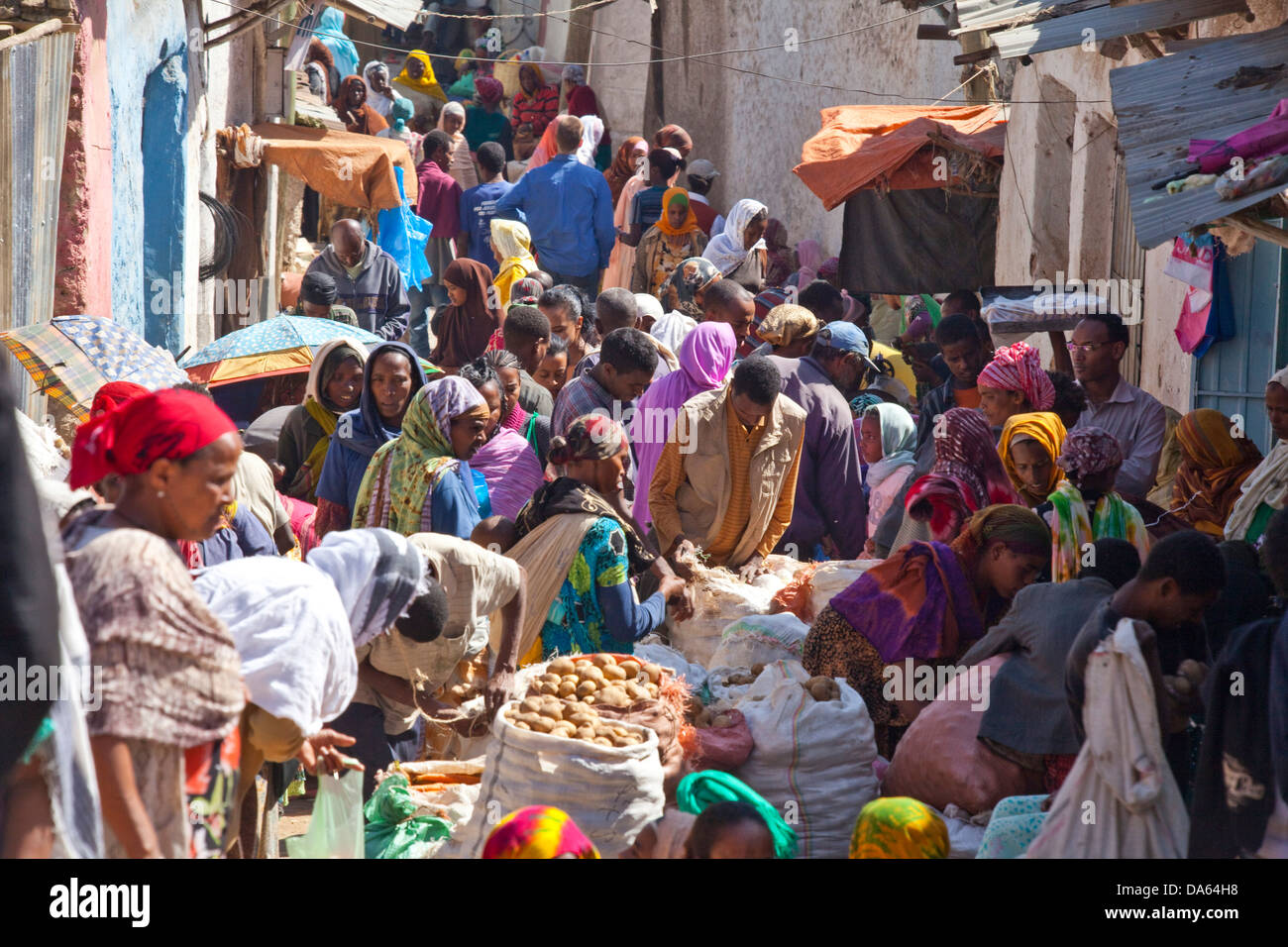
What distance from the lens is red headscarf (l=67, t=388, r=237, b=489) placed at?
2.62 m

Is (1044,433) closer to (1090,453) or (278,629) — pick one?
(1090,453)

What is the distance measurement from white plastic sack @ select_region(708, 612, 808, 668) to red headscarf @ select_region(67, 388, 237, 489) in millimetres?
2978

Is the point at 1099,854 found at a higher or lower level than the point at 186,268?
lower

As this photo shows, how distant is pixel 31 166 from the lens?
6430 millimetres

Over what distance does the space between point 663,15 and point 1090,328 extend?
13.8 m

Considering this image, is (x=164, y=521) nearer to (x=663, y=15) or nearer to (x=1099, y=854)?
(x=1099, y=854)

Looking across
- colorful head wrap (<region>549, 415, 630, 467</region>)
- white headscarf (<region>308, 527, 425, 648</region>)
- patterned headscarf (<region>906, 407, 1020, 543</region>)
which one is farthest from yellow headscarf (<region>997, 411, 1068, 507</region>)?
white headscarf (<region>308, 527, 425, 648</region>)

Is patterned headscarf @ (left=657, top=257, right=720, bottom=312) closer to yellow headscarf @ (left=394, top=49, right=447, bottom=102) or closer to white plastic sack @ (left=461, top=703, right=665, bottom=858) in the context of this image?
white plastic sack @ (left=461, top=703, right=665, bottom=858)

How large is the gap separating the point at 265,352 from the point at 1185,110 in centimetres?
426

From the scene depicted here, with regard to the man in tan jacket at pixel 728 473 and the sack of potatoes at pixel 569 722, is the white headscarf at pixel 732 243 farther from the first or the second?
the sack of potatoes at pixel 569 722

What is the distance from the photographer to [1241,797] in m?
3.08

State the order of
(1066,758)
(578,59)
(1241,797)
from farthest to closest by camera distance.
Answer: (578,59) → (1066,758) → (1241,797)

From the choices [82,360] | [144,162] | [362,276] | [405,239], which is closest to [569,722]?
[82,360]
